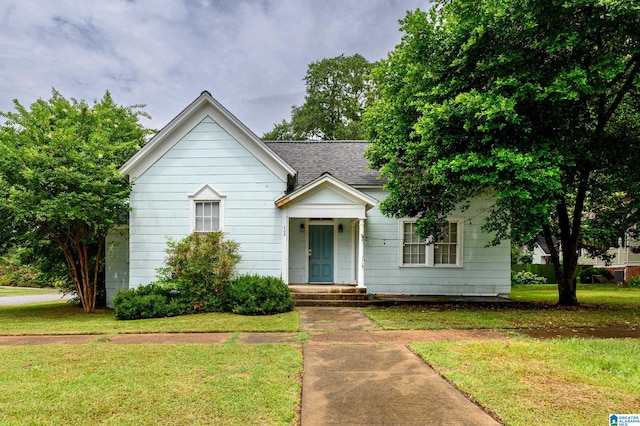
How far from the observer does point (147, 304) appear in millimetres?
9461

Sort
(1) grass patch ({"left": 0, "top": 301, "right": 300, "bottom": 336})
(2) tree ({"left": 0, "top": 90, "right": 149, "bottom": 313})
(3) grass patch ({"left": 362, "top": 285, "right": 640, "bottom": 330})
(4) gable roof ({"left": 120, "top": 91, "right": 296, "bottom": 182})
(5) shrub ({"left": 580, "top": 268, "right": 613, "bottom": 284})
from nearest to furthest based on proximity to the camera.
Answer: (1) grass patch ({"left": 0, "top": 301, "right": 300, "bottom": 336}), (3) grass patch ({"left": 362, "top": 285, "right": 640, "bottom": 330}), (2) tree ({"left": 0, "top": 90, "right": 149, "bottom": 313}), (4) gable roof ({"left": 120, "top": 91, "right": 296, "bottom": 182}), (5) shrub ({"left": 580, "top": 268, "right": 613, "bottom": 284})

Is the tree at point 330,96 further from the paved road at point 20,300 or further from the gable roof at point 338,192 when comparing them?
the gable roof at point 338,192

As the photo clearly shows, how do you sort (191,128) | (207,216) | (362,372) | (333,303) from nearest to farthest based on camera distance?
(362,372), (333,303), (191,128), (207,216)

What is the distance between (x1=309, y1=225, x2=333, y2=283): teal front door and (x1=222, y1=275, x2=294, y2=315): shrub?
96.3 inches

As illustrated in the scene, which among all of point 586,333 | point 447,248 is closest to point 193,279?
point 447,248

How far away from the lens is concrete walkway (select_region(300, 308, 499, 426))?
340 centimetres

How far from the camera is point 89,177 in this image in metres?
9.90

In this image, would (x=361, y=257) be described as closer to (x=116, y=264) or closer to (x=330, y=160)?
(x=330, y=160)

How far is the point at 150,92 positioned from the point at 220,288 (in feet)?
40.7

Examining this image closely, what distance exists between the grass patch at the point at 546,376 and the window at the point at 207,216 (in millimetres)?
7426

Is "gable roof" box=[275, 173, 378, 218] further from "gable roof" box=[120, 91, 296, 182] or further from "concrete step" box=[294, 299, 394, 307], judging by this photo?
"concrete step" box=[294, 299, 394, 307]

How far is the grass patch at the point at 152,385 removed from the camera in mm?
3410

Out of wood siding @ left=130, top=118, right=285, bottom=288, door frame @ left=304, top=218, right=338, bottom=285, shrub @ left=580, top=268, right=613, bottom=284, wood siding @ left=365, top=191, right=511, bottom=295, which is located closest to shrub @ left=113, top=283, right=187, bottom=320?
wood siding @ left=130, top=118, right=285, bottom=288

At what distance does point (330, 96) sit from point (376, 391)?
32.7 m
